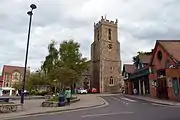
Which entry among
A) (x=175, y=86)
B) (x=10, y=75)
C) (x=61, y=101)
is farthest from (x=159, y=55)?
(x=10, y=75)

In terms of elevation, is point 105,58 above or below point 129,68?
above

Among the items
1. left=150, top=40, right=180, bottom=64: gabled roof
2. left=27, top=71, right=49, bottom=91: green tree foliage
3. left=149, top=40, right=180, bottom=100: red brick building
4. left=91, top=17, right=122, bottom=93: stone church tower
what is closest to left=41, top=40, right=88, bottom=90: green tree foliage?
left=27, top=71, right=49, bottom=91: green tree foliage

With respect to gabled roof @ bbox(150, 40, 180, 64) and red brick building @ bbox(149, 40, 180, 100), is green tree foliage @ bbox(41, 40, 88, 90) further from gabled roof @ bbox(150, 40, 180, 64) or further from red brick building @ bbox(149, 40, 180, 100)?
gabled roof @ bbox(150, 40, 180, 64)

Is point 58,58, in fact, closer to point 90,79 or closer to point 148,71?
point 90,79

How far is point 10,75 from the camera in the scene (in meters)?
98.0

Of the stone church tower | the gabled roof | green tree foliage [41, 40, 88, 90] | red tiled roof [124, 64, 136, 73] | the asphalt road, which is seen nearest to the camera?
the asphalt road

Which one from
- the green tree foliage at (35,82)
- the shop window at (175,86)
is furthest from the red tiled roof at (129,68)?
the shop window at (175,86)

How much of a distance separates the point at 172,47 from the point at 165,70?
134 inches

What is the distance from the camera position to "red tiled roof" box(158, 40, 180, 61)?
28062 mm

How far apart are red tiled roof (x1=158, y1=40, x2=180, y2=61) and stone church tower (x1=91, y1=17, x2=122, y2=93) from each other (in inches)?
1818

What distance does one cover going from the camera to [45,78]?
56938 mm

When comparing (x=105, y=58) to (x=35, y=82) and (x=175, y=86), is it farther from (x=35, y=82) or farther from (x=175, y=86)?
(x=175, y=86)

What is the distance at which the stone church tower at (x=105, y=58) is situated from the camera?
7847cm

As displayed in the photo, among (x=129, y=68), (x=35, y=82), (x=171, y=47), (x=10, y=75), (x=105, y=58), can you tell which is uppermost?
(x=105, y=58)
